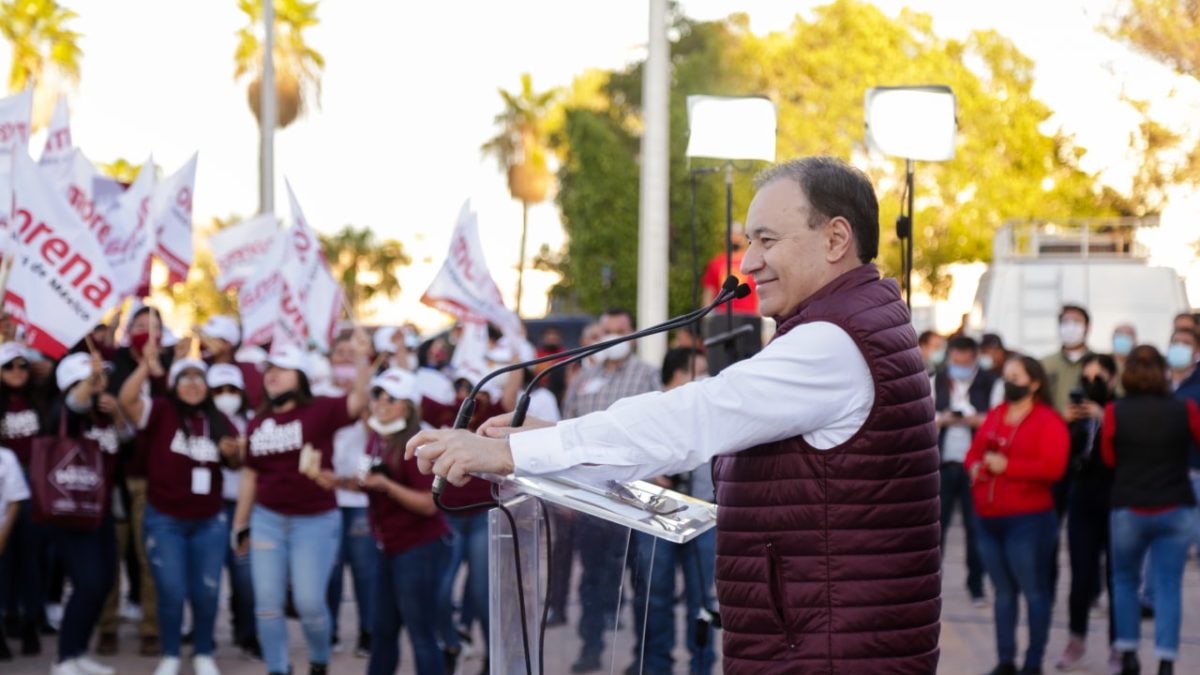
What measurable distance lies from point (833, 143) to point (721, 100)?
36691mm

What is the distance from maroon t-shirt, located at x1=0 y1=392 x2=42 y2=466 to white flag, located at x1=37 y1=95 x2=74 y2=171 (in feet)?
5.60

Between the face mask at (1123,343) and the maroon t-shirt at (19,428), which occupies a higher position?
the face mask at (1123,343)

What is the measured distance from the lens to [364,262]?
6169 centimetres

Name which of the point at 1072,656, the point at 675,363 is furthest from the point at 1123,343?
the point at 675,363

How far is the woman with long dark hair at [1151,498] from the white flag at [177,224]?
7002 mm

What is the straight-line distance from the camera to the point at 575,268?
149 ft

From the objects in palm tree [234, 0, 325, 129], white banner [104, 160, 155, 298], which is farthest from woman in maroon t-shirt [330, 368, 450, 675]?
palm tree [234, 0, 325, 129]

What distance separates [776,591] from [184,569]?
625 centimetres

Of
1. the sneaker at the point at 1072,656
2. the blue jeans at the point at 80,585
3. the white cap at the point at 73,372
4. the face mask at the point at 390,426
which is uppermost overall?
the white cap at the point at 73,372

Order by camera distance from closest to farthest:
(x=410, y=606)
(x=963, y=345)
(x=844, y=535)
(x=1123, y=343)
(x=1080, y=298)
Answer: (x=844, y=535), (x=410, y=606), (x=963, y=345), (x=1123, y=343), (x=1080, y=298)

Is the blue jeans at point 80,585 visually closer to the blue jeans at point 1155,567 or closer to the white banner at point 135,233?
the white banner at point 135,233

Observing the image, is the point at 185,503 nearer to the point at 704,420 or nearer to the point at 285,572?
the point at 285,572

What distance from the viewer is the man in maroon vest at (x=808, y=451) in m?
3.09

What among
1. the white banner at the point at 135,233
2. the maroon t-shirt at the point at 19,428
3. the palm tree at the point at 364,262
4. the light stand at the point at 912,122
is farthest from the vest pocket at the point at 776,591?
the palm tree at the point at 364,262
